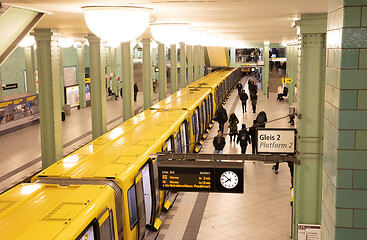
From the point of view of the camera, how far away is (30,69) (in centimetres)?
2448

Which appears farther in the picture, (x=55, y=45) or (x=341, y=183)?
(x=55, y=45)

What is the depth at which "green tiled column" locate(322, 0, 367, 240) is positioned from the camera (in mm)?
3207

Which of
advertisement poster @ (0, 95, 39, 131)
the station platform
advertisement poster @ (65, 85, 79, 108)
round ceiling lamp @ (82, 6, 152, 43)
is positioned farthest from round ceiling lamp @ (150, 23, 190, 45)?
advertisement poster @ (65, 85, 79, 108)

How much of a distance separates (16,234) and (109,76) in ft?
97.5

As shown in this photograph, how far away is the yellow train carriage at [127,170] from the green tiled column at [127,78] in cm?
431

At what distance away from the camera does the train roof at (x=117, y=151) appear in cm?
716

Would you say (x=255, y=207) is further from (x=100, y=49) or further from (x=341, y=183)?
(x=341, y=183)

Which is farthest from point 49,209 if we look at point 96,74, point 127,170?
point 96,74

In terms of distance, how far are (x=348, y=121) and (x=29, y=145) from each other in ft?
55.4

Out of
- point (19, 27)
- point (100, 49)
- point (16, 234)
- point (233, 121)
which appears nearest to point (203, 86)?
point (233, 121)

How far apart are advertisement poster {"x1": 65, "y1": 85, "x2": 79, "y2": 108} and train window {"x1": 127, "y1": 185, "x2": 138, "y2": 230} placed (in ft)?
69.3

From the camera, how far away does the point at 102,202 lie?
6074 millimetres

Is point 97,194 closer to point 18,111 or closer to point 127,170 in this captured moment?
point 127,170

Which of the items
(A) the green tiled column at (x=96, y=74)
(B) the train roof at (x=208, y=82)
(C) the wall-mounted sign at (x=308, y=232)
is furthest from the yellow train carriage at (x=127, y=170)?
(B) the train roof at (x=208, y=82)
